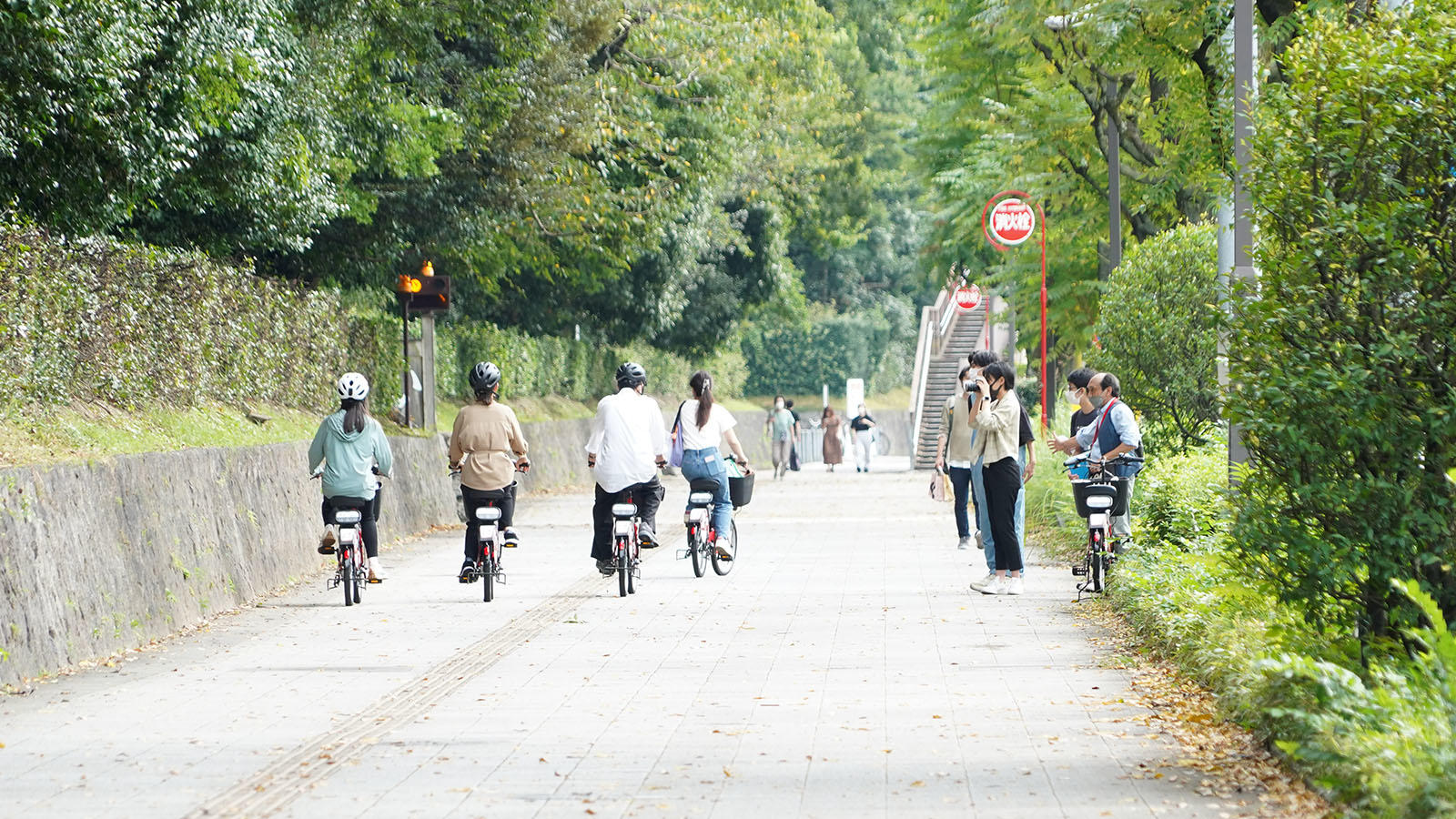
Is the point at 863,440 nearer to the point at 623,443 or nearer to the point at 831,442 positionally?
the point at 831,442

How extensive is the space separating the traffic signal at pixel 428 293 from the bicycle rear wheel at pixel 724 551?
7.46m

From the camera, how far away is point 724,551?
16141mm

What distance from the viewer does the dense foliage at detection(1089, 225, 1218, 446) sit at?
1770 cm

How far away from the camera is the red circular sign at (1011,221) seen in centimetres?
2866

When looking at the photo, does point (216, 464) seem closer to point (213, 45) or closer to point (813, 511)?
point (213, 45)

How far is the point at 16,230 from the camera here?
12594 millimetres

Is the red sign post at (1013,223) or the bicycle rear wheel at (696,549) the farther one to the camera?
the red sign post at (1013,223)

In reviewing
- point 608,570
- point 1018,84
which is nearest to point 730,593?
point 608,570

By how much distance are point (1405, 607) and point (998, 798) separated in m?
2.09

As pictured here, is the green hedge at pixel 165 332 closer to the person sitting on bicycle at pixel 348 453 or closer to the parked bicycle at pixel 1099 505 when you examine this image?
the person sitting on bicycle at pixel 348 453

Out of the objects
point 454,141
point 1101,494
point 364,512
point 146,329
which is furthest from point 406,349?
point 1101,494

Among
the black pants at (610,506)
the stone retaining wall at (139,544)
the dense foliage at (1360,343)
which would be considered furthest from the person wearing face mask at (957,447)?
the dense foliage at (1360,343)

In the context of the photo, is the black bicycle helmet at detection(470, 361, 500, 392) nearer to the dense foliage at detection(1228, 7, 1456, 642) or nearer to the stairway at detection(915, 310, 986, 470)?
the dense foliage at detection(1228, 7, 1456, 642)

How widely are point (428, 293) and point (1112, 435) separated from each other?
1116cm
